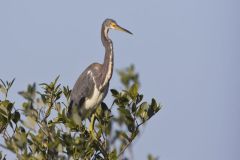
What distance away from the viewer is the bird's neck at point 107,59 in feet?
28.1

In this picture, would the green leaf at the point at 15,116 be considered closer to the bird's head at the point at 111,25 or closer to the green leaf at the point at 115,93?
the green leaf at the point at 115,93

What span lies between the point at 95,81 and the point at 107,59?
0.31 meters

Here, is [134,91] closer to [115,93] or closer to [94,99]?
[115,93]

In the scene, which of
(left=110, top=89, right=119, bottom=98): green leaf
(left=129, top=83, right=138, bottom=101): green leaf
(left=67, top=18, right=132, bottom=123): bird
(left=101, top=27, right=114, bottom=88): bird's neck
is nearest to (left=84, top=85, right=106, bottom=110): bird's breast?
(left=67, top=18, right=132, bottom=123): bird

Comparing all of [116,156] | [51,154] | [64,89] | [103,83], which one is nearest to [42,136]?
[51,154]

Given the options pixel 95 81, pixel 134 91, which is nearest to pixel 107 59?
pixel 95 81

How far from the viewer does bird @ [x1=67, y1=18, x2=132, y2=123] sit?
27.6ft

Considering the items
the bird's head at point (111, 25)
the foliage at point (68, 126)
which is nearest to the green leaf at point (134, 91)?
the foliage at point (68, 126)

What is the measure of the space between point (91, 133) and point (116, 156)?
0.46 m

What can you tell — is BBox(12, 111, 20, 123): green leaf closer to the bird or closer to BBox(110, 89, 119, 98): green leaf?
BBox(110, 89, 119, 98): green leaf

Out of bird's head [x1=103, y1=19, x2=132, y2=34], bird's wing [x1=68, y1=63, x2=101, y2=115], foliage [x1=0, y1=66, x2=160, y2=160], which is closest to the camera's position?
foliage [x1=0, y1=66, x2=160, y2=160]

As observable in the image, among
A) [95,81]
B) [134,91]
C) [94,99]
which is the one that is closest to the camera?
[134,91]

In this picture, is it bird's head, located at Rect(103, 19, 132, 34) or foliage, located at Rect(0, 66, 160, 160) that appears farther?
bird's head, located at Rect(103, 19, 132, 34)

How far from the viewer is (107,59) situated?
8742 mm
